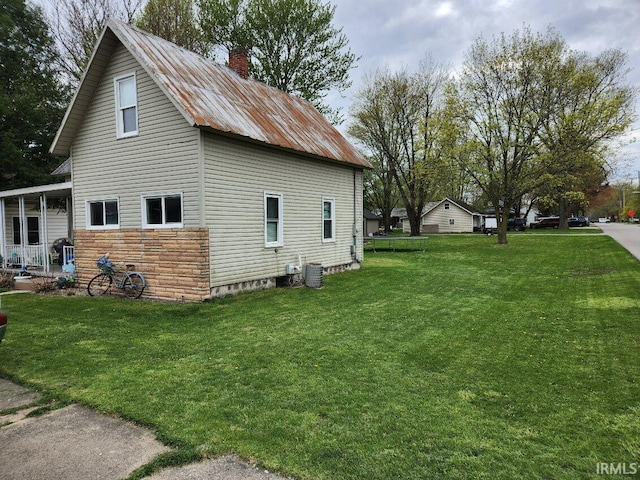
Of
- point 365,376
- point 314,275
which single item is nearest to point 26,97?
point 314,275

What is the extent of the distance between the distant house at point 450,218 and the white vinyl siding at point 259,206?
43111 millimetres

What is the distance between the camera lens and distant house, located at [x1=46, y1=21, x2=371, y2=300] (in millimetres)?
9383

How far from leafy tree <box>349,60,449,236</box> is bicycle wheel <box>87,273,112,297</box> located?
77.6 ft

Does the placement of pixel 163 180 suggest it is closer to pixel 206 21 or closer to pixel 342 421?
pixel 342 421

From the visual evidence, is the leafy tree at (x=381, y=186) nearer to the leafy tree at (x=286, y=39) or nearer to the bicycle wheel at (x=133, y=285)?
the leafy tree at (x=286, y=39)

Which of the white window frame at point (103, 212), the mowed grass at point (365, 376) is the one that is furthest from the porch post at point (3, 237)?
the mowed grass at point (365, 376)

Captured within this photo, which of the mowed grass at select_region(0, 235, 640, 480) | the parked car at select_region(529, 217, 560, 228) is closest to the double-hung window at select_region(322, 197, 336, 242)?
the mowed grass at select_region(0, 235, 640, 480)

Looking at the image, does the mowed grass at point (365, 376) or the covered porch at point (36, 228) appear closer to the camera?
the mowed grass at point (365, 376)

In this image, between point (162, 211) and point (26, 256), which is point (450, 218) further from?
point (162, 211)

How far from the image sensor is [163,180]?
980 cm

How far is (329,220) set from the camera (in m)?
14.2

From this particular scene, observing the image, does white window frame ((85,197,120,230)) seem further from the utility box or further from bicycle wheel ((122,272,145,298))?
the utility box

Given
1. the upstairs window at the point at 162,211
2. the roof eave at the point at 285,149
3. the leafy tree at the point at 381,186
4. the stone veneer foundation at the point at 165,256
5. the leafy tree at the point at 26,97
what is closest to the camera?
the stone veneer foundation at the point at 165,256

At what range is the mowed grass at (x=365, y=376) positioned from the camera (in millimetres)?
3150
